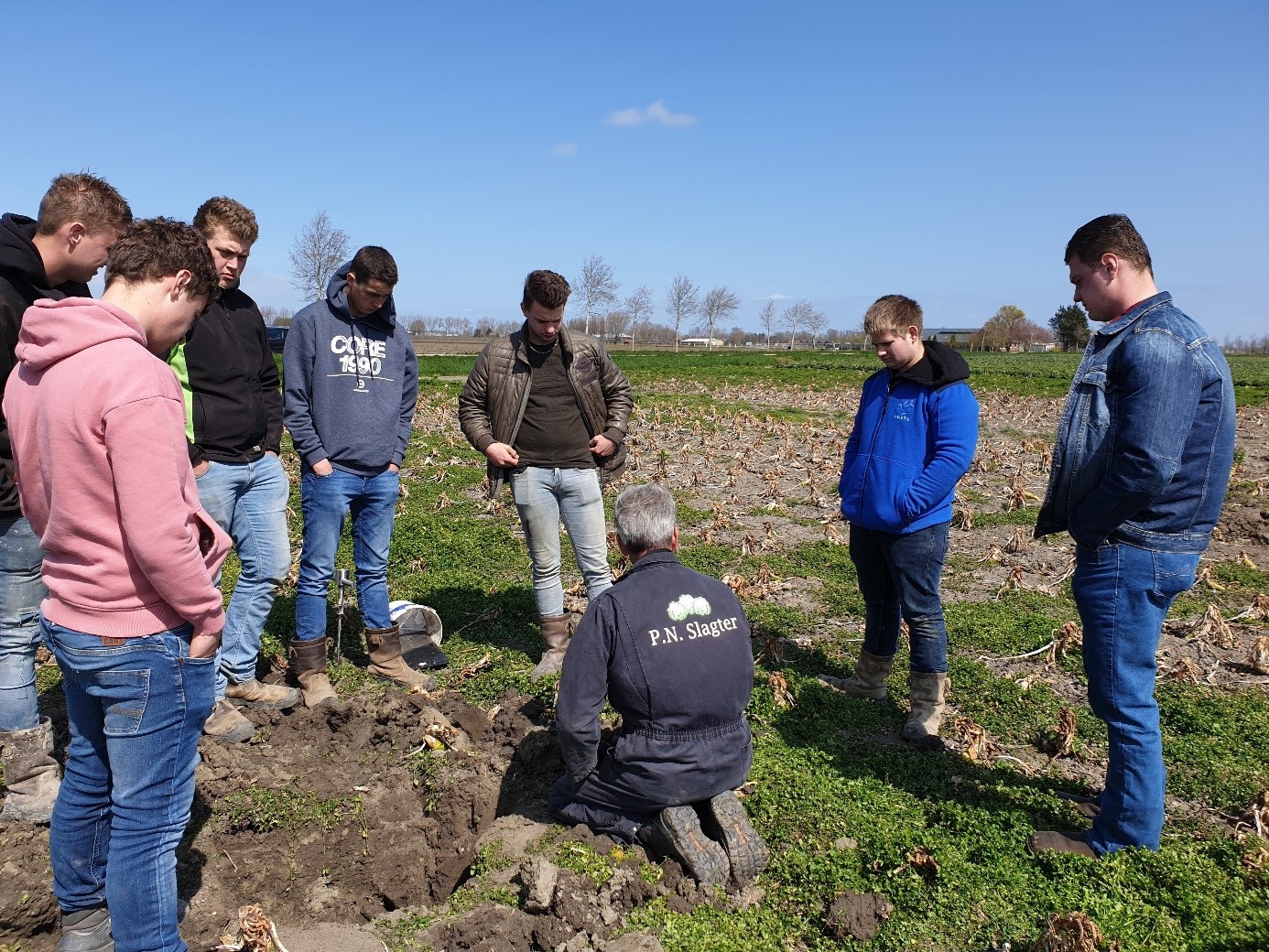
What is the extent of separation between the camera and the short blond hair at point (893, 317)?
15.9 feet

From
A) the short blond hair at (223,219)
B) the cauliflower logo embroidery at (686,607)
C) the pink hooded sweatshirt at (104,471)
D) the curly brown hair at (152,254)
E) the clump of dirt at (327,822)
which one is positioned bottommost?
the clump of dirt at (327,822)

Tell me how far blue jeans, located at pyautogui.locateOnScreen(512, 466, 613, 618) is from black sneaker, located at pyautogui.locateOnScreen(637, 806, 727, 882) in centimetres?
246

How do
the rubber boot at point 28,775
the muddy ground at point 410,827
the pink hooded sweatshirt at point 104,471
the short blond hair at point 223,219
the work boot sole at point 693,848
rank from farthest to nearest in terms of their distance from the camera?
the short blond hair at point 223,219, the rubber boot at point 28,775, the work boot sole at point 693,848, the muddy ground at point 410,827, the pink hooded sweatshirt at point 104,471

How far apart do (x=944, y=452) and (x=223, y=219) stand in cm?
431

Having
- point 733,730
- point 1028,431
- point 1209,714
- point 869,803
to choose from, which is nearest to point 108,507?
point 733,730

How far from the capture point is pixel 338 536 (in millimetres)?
5527

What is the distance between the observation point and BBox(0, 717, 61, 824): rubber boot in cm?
389

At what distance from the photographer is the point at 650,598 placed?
12.1ft

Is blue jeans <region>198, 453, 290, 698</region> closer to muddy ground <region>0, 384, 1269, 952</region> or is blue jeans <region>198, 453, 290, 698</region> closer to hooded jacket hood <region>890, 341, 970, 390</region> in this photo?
muddy ground <region>0, 384, 1269, 952</region>

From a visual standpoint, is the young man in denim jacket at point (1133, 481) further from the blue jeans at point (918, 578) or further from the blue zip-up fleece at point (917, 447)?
the blue jeans at point (918, 578)

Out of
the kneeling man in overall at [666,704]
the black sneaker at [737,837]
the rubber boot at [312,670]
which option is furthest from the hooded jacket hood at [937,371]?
the rubber boot at [312,670]

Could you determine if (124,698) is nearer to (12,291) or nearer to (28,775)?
(28,775)

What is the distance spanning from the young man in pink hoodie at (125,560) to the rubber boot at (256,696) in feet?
6.86

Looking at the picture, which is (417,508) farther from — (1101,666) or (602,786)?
(1101,666)
